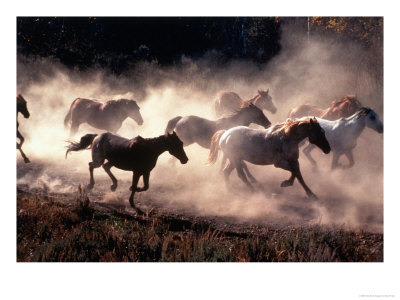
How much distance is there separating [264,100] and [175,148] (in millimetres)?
1518

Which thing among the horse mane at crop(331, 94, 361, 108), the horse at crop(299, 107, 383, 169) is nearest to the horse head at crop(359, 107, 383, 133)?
the horse at crop(299, 107, 383, 169)

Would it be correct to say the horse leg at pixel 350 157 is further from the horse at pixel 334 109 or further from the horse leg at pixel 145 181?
the horse leg at pixel 145 181

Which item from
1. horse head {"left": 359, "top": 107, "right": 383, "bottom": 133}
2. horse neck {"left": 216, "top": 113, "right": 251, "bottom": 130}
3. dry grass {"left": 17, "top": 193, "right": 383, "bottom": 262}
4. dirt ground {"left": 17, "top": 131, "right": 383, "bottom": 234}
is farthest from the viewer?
horse neck {"left": 216, "top": 113, "right": 251, "bottom": 130}

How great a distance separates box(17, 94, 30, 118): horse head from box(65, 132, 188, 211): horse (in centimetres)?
74

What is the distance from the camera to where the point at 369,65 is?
16.4 feet

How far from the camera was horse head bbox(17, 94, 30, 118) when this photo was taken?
491 centimetres

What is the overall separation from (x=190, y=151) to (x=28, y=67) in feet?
8.10

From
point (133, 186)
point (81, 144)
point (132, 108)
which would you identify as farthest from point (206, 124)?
point (81, 144)

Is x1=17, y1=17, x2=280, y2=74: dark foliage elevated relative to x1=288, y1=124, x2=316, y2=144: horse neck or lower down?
elevated

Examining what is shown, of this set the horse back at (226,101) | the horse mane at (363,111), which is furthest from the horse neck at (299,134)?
the horse back at (226,101)

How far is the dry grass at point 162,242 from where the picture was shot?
174 inches

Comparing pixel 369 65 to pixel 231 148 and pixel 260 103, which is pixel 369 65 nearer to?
pixel 260 103

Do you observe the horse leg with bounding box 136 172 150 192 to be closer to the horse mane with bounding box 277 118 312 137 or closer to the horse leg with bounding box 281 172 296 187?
the horse leg with bounding box 281 172 296 187
